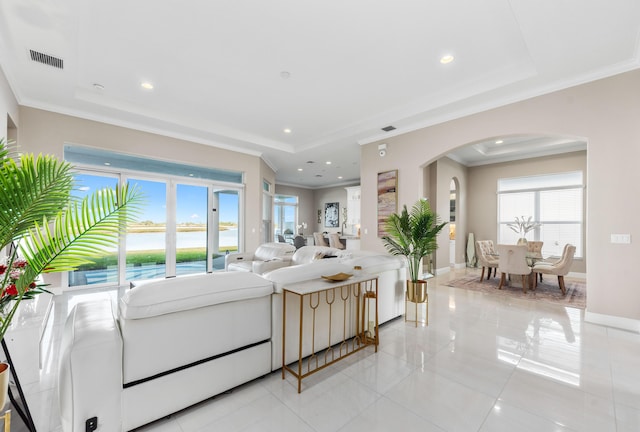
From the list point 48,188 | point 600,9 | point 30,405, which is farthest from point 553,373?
point 30,405

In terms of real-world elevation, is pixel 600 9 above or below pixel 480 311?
above

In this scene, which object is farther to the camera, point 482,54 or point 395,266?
point 395,266

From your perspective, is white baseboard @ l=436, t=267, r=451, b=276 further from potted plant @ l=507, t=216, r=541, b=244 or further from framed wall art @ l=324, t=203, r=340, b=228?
framed wall art @ l=324, t=203, r=340, b=228

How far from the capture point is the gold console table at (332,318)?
2170mm

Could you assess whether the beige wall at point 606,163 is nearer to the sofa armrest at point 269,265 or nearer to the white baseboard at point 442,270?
the white baseboard at point 442,270

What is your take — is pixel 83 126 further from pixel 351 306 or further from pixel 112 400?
pixel 351 306

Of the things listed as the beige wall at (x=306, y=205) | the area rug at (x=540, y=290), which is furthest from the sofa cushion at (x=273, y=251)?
the beige wall at (x=306, y=205)

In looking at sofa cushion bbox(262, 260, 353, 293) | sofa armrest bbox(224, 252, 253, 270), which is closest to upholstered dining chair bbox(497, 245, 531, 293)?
sofa cushion bbox(262, 260, 353, 293)

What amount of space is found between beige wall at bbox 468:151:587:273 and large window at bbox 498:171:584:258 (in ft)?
0.48

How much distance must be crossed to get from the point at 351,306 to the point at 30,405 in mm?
2506

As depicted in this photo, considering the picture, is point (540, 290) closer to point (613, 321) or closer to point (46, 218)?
point (613, 321)

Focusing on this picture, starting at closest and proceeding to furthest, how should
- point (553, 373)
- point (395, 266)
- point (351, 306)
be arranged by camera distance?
point (553, 373) < point (351, 306) < point (395, 266)

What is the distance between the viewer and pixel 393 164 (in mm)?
5324

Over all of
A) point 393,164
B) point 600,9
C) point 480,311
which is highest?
point 600,9
